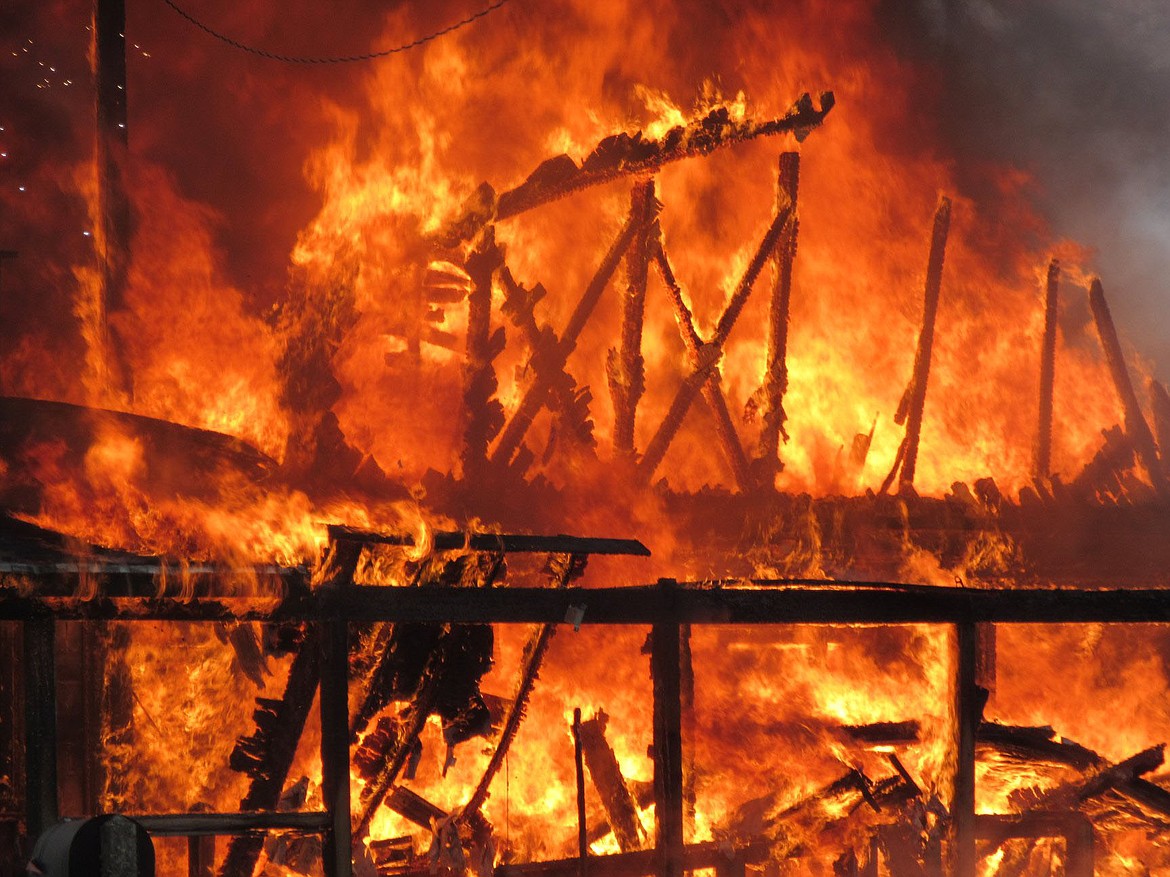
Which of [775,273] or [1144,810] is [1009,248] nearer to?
[775,273]

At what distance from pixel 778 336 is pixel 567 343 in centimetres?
221

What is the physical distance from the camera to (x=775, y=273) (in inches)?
416

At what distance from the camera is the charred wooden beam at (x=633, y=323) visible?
31.8ft

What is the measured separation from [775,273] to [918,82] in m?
7.01

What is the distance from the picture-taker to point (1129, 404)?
12164 mm

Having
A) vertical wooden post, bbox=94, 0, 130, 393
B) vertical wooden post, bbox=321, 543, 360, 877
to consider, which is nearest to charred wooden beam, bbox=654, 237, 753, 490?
vertical wooden post, bbox=321, 543, 360, 877

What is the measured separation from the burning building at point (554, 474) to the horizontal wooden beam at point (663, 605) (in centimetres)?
2

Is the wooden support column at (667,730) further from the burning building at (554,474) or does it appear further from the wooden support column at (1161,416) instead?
the wooden support column at (1161,416)

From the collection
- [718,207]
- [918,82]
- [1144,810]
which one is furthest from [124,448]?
[918,82]

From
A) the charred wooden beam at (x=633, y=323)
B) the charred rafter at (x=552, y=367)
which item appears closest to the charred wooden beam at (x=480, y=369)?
the charred rafter at (x=552, y=367)

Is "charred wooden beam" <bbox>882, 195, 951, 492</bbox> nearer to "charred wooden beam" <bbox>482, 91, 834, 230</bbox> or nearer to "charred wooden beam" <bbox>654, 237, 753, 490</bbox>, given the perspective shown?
"charred wooden beam" <bbox>654, 237, 753, 490</bbox>

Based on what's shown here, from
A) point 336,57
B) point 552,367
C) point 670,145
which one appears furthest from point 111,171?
point 670,145

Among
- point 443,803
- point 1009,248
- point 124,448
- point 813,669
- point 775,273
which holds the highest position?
point 1009,248

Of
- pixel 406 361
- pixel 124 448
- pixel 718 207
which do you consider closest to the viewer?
pixel 124 448
